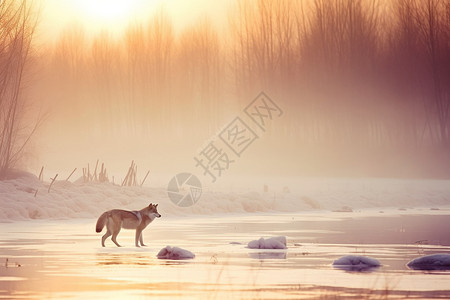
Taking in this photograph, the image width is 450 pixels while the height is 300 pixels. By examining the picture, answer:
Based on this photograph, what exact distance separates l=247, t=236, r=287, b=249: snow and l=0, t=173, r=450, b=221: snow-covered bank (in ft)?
32.7

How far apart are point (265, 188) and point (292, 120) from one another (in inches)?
684

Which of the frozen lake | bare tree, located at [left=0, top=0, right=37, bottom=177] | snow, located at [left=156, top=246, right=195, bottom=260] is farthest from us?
bare tree, located at [left=0, top=0, right=37, bottom=177]

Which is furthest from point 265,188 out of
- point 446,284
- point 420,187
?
point 446,284

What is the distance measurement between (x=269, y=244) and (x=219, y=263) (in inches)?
105

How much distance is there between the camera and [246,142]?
→ 2037 inches

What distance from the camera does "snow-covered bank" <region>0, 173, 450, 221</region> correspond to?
81.4 ft

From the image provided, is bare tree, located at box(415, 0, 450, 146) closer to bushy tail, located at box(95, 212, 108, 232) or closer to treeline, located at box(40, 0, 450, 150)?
treeline, located at box(40, 0, 450, 150)

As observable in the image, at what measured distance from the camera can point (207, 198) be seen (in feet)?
97.0

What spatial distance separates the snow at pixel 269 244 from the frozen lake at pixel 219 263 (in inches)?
9.0

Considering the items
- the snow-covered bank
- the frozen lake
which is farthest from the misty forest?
the frozen lake

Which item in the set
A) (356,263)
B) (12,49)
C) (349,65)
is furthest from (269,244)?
(349,65)

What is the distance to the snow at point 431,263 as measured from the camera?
38.0 ft

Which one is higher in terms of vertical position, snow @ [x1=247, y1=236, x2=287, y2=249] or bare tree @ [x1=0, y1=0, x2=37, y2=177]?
bare tree @ [x1=0, y1=0, x2=37, y2=177]

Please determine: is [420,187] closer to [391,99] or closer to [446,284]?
[391,99]
